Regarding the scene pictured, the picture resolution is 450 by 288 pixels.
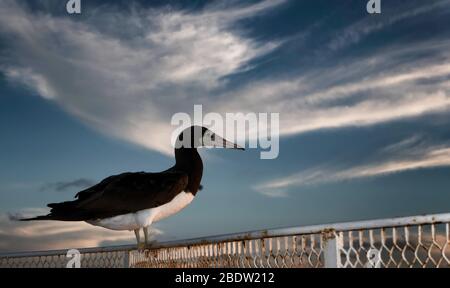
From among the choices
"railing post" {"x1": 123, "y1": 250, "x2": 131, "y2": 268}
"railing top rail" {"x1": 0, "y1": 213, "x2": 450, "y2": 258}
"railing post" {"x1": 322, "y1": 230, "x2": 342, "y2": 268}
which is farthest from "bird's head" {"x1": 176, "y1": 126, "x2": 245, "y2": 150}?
Result: "railing post" {"x1": 322, "y1": 230, "x2": 342, "y2": 268}

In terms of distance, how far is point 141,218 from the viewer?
770cm

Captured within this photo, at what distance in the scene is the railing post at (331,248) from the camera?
352 centimetres

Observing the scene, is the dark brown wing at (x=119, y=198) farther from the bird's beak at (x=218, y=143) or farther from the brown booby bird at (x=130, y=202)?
the bird's beak at (x=218, y=143)

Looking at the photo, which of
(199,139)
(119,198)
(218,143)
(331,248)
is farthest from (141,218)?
(331,248)

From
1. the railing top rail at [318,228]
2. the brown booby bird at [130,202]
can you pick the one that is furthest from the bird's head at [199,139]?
the railing top rail at [318,228]

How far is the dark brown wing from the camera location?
25.0 feet

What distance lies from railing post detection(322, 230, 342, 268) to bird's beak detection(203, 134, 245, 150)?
5.60 m

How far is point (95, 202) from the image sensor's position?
7.64m

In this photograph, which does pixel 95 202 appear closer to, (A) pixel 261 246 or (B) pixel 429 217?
(A) pixel 261 246

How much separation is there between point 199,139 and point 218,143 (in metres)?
0.35

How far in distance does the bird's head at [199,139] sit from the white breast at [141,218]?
119cm

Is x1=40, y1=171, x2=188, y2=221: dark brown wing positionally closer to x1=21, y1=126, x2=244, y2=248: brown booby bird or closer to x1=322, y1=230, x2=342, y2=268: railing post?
x1=21, y1=126, x2=244, y2=248: brown booby bird

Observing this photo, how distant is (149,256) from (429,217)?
4032 mm
